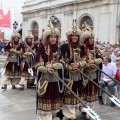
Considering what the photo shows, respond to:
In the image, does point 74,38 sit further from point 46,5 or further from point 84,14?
point 46,5

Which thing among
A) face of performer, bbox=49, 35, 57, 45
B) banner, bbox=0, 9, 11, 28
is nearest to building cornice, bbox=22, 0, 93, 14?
banner, bbox=0, 9, 11, 28

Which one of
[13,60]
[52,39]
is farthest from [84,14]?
[52,39]

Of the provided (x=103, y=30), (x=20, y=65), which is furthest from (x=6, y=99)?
(x=103, y=30)

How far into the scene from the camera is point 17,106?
6.21 meters

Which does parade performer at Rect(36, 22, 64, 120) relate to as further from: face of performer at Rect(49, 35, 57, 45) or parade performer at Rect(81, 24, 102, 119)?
parade performer at Rect(81, 24, 102, 119)

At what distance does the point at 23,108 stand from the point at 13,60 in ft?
7.55

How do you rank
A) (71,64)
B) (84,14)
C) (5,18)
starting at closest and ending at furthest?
(71,64)
(84,14)
(5,18)

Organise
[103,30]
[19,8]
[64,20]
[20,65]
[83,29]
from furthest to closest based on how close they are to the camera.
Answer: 1. [19,8]
2. [64,20]
3. [103,30]
4. [20,65]
5. [83,29]

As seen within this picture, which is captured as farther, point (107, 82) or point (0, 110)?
point (107, 82)

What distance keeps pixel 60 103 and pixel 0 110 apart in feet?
5.68

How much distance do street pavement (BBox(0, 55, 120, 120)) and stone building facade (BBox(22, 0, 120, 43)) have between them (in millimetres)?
6915

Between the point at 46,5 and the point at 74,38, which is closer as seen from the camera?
the point at 74,38

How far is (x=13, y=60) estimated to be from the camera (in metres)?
7.99

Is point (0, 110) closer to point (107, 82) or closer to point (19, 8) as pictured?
point (107, 82)
